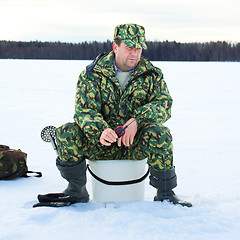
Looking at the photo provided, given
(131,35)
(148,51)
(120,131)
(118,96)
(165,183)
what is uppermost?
(148,51)

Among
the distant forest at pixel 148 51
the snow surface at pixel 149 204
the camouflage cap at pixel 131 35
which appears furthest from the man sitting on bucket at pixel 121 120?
the distant forest at pixel 148 51

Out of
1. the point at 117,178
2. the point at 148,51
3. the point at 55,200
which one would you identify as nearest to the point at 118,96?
the point at 117,178

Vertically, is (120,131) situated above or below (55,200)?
above

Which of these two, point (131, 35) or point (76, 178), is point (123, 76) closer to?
point (131, 35)

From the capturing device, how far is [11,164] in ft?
10.8

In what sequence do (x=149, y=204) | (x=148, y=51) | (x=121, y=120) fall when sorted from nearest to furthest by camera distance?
(x=149, y=204) < (x=121, y=120) < (x=148, y=51)

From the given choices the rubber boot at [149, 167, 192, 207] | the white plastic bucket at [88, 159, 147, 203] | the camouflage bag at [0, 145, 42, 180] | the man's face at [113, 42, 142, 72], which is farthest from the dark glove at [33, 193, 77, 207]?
the man's face at [113, 42, 142, 72]

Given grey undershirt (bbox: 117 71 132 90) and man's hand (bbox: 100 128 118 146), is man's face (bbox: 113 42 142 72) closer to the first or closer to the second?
grey undershirt (bbox: 117 71 132 90)

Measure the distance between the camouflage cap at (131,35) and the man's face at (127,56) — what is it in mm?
43

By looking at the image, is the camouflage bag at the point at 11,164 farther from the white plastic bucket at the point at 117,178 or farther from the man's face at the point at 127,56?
the man's face at the point at 127,56

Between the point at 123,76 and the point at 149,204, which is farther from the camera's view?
the point at 123,76

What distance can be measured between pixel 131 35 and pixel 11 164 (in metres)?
1.55

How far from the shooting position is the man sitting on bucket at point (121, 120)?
2.48 meters

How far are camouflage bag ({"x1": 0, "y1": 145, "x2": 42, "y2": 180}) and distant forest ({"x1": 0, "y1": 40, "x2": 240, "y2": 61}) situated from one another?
2062 inches
